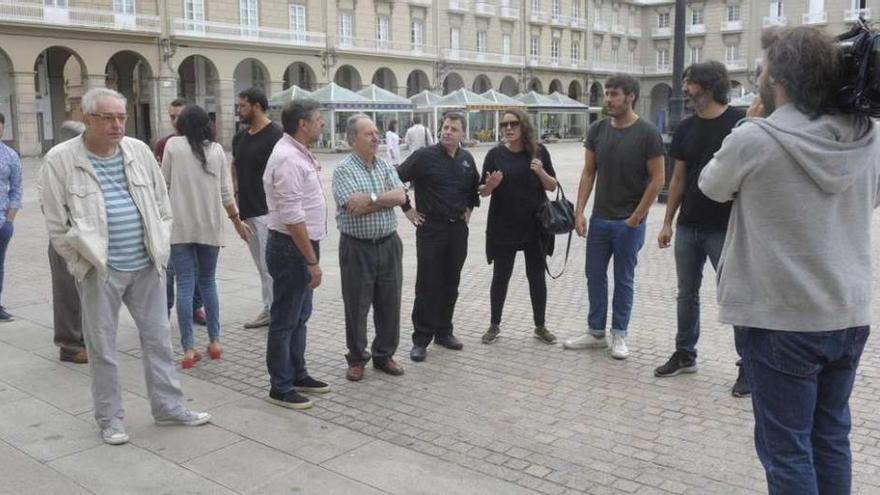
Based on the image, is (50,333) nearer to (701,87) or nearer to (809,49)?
(701,87)

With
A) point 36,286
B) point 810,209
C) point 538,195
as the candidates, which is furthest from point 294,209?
point 36,286

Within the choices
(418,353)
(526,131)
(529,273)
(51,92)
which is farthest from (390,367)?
(51,92)

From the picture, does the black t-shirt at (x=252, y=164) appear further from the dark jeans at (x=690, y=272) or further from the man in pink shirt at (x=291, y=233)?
the dark jeans at (x=690, y=272)

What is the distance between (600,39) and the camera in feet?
214

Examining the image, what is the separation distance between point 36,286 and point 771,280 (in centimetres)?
783

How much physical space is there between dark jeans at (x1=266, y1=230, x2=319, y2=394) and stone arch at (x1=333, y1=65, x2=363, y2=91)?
41.9 meters

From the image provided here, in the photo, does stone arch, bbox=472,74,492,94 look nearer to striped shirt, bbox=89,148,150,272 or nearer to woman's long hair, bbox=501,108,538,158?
woman's long hair, bbox=501,108,538,158

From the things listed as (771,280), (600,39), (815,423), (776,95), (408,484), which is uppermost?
(600,39)

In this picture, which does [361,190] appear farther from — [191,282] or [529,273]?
[529,273]

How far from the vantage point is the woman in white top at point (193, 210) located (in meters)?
5.54

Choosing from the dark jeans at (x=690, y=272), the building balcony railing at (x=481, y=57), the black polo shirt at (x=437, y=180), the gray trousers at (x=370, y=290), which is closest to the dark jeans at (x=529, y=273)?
the black polo shirt at (x=437, y=180)

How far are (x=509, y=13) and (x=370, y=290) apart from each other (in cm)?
5282

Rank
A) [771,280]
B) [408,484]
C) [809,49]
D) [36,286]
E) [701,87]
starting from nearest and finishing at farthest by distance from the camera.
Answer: [809,49] → [771,280] → [408,484] → [701,87] → [36,286]

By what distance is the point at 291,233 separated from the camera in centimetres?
454
